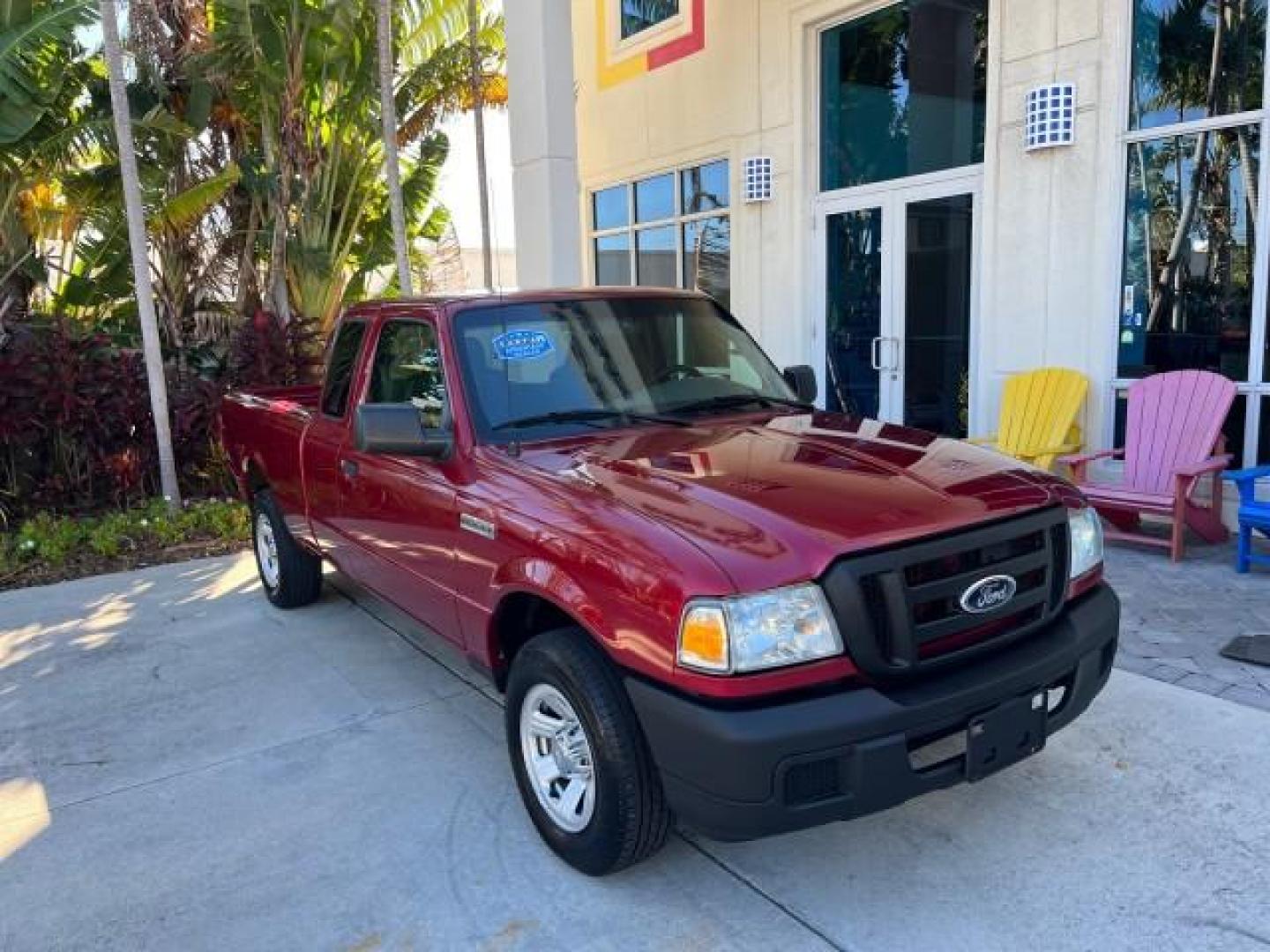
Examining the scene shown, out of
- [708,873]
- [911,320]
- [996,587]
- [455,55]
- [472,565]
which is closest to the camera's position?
[996,587]

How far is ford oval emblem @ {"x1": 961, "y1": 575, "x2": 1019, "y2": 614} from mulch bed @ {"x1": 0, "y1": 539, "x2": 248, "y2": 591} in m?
6.48

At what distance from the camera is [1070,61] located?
699cm

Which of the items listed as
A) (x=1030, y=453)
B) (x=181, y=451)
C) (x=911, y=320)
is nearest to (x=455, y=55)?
(x=181, y=451)

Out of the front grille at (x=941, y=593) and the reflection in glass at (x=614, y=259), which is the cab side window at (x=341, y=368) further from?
the reflection in glass at (x=614, y=259)

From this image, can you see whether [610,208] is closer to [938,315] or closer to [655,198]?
[655,198]

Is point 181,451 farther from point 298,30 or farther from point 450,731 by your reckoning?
point 450,731

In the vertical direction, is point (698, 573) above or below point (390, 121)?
below

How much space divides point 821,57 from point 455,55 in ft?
15.7

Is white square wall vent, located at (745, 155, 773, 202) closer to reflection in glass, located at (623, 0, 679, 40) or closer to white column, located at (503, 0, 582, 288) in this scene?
white column, located at (503, 0, 582, 288)

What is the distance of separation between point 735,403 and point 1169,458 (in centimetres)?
382

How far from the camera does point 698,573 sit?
2.52 metres

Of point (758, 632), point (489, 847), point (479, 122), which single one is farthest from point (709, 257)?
point (758, 632)

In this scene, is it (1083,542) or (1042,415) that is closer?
(1083,542)

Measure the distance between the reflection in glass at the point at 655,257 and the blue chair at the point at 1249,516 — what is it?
23.4 feet
